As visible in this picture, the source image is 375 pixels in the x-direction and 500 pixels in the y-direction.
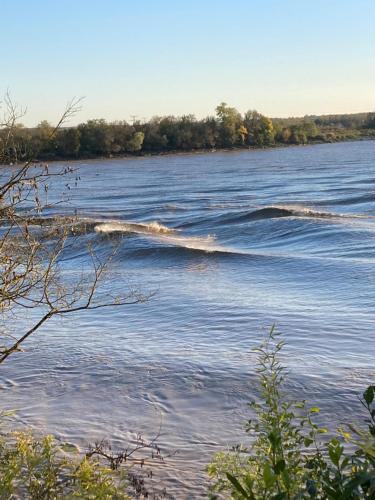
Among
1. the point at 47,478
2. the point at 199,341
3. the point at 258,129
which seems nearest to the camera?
the point at 47,478

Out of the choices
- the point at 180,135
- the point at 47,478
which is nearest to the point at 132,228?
the point at 47,478

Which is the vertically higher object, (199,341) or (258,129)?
(258,129)

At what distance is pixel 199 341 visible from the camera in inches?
430

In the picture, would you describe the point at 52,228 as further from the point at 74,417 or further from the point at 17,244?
the point at 74,417

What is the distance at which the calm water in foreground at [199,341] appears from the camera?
7.59 m

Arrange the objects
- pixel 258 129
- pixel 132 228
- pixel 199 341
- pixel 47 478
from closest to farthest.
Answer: pixel 47 478, pixel 199 341, pixel 132 228, pixel 258 129

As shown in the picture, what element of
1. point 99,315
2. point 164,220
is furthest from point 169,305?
point 164,220

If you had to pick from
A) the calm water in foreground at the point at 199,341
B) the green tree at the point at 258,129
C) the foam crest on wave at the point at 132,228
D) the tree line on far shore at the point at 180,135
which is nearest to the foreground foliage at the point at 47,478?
the calm water in foreground at the point at 199,341

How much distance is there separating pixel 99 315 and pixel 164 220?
63.1 feet

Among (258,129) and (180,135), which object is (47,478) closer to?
(180,135)

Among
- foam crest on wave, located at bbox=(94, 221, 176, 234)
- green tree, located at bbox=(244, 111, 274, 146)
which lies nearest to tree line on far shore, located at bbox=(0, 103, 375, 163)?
green tree, located at bbox=(244, 111, 274, 146)

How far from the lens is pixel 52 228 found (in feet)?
24.0

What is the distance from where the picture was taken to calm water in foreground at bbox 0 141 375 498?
759 cm

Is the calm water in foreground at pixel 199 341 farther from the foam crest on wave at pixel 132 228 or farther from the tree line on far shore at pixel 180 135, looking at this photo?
the tree line on far shore at pixel 180 135
